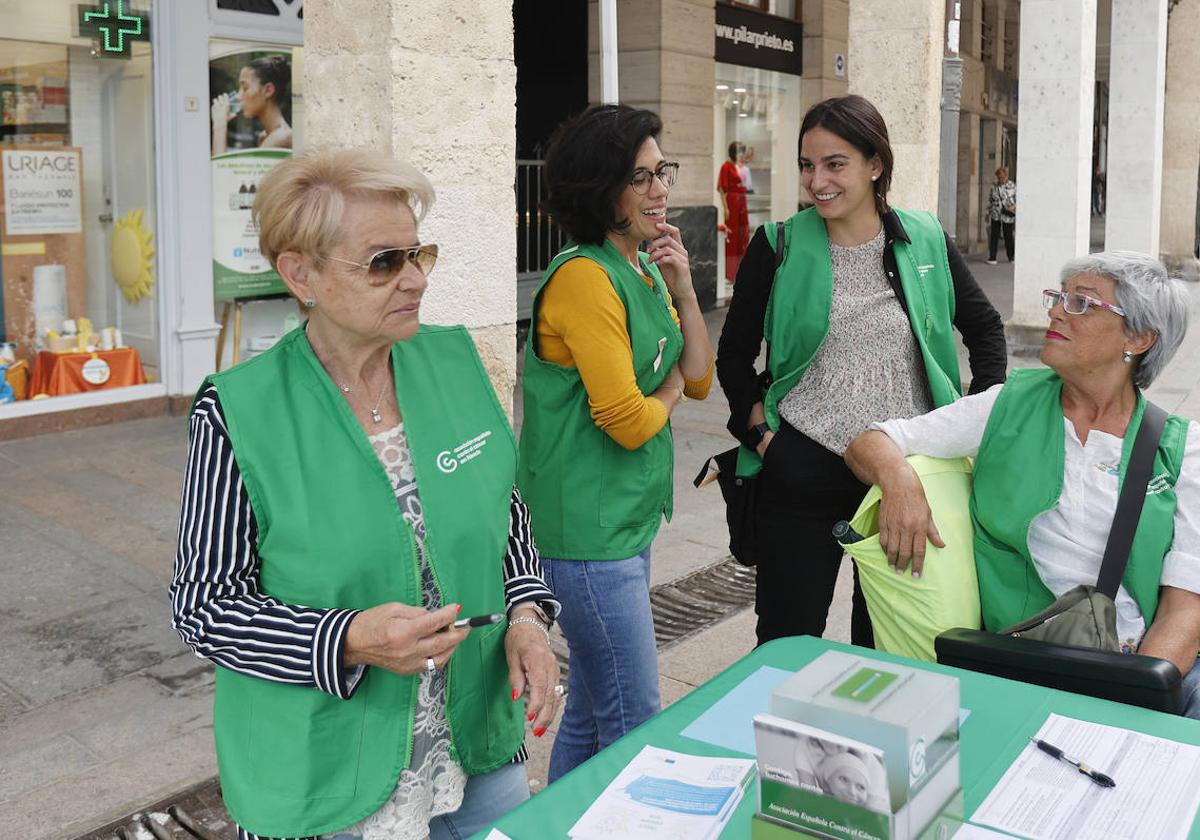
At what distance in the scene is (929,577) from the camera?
9.59 ft

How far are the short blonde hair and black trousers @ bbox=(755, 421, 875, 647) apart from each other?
1.69 m

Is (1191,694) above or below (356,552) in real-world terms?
below

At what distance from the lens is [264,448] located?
1.94 meters

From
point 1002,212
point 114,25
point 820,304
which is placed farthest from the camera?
point 1002,212

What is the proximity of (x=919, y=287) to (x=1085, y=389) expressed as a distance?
621 mm

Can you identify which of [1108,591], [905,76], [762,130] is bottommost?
[1108,591]

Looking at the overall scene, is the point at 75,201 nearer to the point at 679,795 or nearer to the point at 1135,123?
the point at 679,795

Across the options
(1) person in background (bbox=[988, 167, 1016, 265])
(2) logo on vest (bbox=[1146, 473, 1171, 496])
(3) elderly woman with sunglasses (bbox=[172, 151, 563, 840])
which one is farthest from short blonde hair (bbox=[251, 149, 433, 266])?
(1) person in background (bbox=[988, 167, 1016, 265])

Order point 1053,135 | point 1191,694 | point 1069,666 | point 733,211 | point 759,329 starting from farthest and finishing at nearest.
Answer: point 733,211
point 1053,135
point 759,329
point 1191,694
point 1069,666

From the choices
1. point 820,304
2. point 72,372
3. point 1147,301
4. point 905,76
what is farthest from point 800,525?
point 72,372

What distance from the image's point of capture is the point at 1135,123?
586 inches

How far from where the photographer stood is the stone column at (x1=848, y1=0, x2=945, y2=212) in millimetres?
7305

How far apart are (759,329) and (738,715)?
1641mm

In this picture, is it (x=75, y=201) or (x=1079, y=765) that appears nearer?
(x=1079, y=765)
